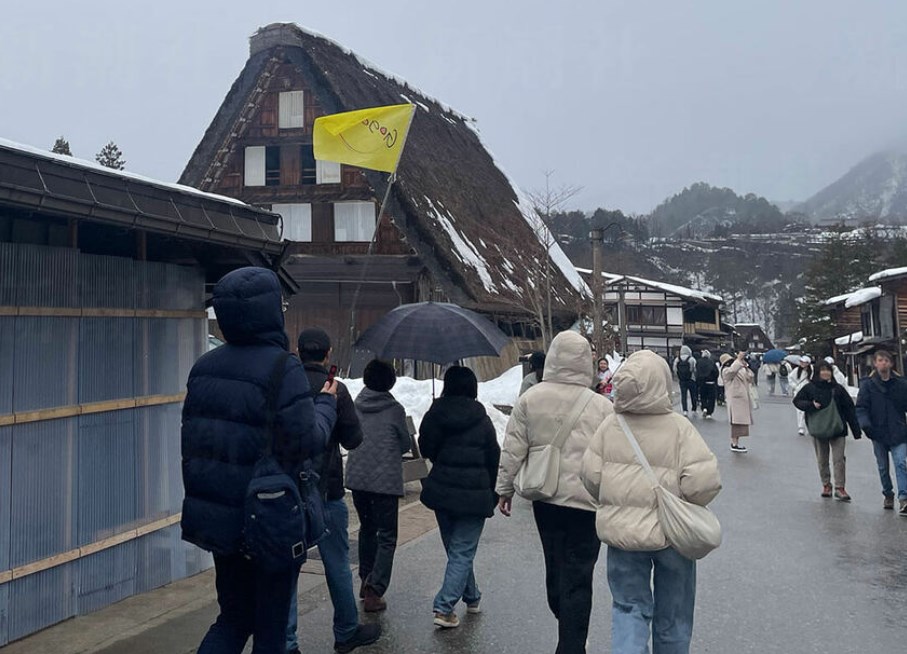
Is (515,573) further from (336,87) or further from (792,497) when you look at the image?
(336,87)

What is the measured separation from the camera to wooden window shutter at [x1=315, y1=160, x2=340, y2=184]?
1748 centimetres

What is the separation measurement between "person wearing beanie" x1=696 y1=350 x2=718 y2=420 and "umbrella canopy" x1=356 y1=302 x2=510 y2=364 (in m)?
12.5

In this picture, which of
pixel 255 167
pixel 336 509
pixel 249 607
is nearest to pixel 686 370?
pixel 255 167

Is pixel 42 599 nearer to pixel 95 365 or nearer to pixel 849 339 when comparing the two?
pixel 95 365

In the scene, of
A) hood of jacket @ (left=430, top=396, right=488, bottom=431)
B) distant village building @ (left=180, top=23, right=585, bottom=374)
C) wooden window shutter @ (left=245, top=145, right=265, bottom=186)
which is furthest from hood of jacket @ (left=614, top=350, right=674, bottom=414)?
wooden window shutter @ (left=245, top=145, right=265, bottom=186)

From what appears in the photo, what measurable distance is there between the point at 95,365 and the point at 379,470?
6.37ft

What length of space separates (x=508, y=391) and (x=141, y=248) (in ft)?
37.8

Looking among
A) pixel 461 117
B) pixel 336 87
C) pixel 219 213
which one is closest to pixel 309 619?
pixel 219 213

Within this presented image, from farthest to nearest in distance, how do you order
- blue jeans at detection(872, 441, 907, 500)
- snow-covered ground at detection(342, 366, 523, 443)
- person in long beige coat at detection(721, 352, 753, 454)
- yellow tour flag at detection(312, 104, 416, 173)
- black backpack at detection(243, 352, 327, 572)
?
snow-covered ground at detection(342, 366, 523, 443) < person in long beige coat at detection(721, 352, 753, 454) < yellow tour flag at detection(312, 104, 416, 173) < blue jeans at detection(872, 441, 907, 500) < black backpack at detection(243, 352, 327, 572)

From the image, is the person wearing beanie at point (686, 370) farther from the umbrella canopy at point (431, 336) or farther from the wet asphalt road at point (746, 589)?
the umbrella canopy at point (431, 336)

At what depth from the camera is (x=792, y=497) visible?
329 inches

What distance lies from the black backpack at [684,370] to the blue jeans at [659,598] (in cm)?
1421

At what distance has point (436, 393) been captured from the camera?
41.7 ft

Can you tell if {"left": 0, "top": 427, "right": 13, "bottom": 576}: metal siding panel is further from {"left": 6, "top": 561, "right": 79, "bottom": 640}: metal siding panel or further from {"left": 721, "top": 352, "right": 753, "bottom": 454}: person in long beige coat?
{"left": 721, "top": 352, "right": 753, "bottom": 454}: person in long beige coat
